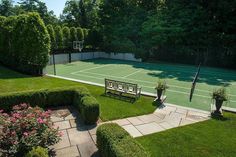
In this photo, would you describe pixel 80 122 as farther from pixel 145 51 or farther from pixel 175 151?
pixel 145 51

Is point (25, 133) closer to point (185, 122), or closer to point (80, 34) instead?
point (185, 122)

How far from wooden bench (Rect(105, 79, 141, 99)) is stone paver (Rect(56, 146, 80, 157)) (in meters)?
6.66

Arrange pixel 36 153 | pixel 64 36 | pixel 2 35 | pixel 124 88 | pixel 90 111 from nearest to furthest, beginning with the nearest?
pixel 36 153, pixel 90 111, pixel 124 88, pixel 2 35, pixel 64 36

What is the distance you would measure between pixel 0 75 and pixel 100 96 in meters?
11.0

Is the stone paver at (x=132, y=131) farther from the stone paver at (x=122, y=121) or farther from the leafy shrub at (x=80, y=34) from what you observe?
the leafy shrub at (x=80, y=34)

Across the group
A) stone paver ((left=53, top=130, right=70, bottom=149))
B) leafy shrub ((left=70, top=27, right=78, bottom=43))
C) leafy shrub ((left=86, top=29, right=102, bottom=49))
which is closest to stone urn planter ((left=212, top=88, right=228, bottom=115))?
stone paver ((left=53, top=130, right=70, bottom=149))

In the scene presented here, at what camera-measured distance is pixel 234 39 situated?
29875mm

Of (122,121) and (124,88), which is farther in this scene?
(124,88)

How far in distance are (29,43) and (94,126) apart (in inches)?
541

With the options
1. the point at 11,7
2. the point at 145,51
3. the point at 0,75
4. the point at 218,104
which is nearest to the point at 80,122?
the point at 218,104

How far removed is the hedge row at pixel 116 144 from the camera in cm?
574

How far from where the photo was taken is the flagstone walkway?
7934 mm

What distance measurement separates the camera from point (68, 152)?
7652mm

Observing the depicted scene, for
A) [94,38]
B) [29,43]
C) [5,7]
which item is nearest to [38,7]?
[5,7]
